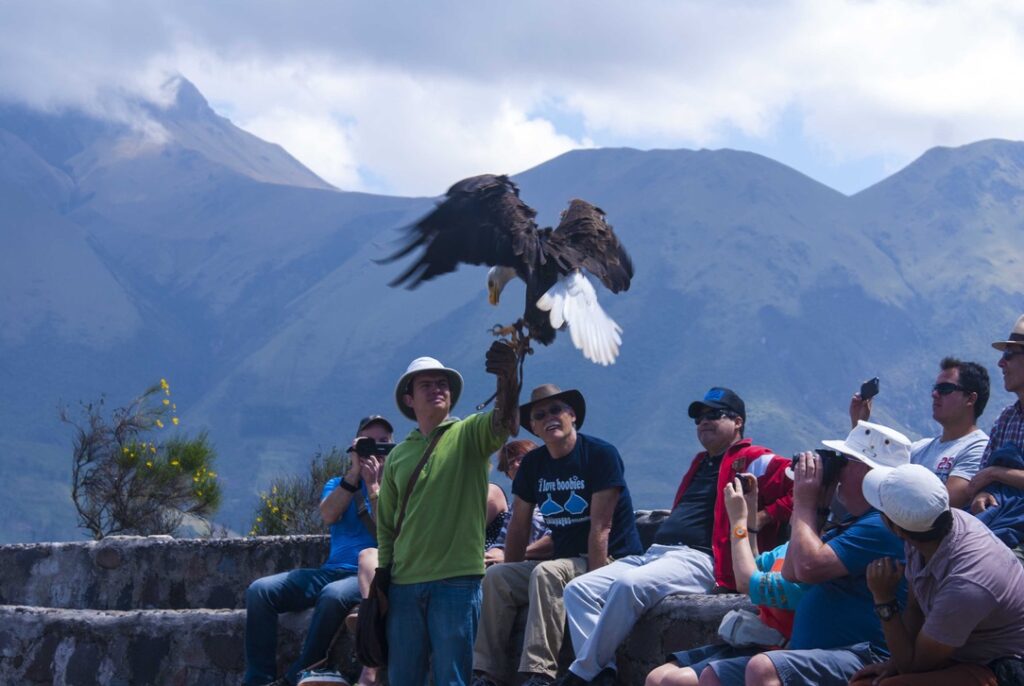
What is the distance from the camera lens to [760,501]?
20.2 feet

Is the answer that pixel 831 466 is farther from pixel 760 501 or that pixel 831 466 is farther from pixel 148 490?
pixel 148 490

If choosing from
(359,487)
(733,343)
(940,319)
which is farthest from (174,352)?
(359,487)

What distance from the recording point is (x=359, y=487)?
294 inches

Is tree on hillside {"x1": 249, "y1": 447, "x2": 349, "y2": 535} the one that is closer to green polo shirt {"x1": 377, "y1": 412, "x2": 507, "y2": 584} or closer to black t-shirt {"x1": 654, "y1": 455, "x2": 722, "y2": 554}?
black t-shirt {"x1": 654, "y1": 455, "x2": 722, "y2": 554}

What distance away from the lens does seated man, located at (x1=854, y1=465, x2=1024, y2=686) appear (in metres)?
4.34

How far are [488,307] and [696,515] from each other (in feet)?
272

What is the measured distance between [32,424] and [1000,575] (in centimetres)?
9775

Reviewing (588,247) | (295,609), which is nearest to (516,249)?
(588,247)

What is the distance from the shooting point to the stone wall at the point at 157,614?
597 cm

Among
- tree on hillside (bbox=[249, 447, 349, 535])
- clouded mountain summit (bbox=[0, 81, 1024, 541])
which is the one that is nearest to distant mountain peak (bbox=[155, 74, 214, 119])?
clouded mountain summit (bbox=[0, 81, 1024, 541])

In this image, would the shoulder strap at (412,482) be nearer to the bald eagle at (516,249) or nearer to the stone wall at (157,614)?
the stone wall at (157,614)

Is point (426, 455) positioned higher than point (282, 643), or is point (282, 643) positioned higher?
point (426, 455)

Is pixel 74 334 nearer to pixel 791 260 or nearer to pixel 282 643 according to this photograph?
pixel 791 260

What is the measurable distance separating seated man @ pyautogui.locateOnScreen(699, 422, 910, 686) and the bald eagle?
7.47 ft
